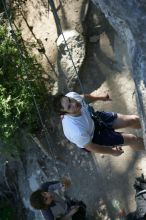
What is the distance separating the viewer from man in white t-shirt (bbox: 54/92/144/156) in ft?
13.1

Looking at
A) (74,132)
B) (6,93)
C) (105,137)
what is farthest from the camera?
(6,93)

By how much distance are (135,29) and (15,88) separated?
8.29 feet

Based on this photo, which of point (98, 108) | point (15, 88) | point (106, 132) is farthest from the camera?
point (98, 108)

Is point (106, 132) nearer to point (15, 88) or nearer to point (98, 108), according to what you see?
point (98, 108)

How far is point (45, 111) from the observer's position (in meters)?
6.06

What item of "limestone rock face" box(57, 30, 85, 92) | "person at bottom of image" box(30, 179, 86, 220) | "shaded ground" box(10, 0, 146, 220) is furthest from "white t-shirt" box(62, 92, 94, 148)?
"limestone rock face" box(57, 30, 85, 92)

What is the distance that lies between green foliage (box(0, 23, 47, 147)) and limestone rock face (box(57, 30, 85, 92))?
1.16ft

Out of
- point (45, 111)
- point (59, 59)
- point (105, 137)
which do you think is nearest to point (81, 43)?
point (59, 59)

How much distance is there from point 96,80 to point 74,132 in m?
2.04

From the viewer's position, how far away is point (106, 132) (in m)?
4.39

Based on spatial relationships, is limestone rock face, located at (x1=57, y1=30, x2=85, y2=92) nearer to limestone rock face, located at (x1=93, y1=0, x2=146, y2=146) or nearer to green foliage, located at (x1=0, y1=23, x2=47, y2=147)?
green foliage, located at (x1=0, y1=23, x2=47, y2=147)

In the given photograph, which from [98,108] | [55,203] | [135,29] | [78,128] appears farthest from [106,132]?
[98,108]

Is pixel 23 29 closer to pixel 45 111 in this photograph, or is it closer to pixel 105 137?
pixel 45 111

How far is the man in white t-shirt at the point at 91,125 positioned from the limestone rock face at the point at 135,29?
0.62 m
